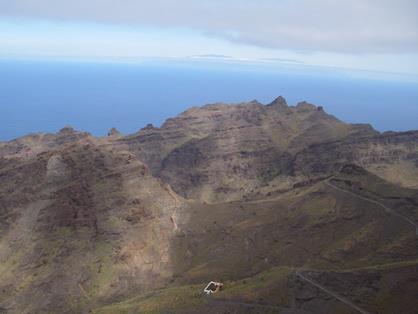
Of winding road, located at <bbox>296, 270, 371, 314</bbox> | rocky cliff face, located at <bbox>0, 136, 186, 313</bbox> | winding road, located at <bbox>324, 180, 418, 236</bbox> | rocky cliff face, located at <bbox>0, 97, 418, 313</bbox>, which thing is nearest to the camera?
winding road, located at <bbox>296, 270, 371, 314</bbox>

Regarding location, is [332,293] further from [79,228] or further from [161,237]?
[79,228]

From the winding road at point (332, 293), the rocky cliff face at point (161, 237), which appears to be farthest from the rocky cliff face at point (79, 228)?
the winding road at point (332, 293)

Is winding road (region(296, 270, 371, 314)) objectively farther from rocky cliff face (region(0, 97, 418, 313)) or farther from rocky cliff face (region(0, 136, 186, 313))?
rocky cliff face (region(0, 136, 186, 313))

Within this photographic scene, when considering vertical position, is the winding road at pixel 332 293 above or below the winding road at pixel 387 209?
below

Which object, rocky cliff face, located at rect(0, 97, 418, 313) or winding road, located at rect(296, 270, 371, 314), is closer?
winding road, located at rect(296, 270, 371, 314)

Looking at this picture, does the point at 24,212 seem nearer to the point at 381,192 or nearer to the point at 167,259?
the point at 167,259

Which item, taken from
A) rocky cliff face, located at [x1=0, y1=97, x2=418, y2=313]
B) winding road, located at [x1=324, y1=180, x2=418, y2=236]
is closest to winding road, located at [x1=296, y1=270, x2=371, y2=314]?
rocky cliff face, located at [x1=0, y1=97, x2=418, y2=313]

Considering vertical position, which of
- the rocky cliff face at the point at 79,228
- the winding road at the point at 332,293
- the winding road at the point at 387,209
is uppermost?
the winding road at the point at 387,209

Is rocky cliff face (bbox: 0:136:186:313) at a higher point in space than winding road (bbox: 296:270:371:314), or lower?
lower

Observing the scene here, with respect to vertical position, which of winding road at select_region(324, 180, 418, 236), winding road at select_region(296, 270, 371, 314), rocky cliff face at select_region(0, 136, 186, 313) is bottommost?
rocky cliff face at select_region(0, 136, 186, 313)

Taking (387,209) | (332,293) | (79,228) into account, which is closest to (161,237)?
(79,228)

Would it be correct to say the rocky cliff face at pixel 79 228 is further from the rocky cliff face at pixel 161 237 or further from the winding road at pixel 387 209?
the winding road at pixel 387 209
